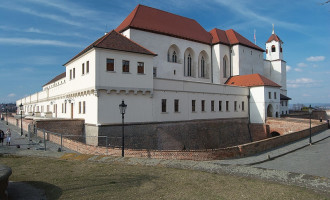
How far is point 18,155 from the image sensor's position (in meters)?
10.9

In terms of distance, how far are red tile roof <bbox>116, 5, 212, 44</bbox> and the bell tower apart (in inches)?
824

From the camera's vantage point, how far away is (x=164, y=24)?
3431 centimetres

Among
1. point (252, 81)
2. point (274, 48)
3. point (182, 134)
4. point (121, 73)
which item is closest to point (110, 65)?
point (121, 73)

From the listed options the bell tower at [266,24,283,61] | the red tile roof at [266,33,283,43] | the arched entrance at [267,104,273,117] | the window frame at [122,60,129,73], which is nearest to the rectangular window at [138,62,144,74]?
the window frame at [122,60,129,73]

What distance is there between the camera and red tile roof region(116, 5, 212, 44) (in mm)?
31094

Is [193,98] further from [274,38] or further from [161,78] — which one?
[274,38]

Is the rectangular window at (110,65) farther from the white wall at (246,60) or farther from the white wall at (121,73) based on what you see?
the white wall at (246,60)

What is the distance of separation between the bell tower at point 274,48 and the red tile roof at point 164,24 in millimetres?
20921

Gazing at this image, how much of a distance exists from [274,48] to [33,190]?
190ft

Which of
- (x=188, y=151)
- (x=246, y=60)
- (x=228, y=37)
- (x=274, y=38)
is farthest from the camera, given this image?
(x=274, y=38)

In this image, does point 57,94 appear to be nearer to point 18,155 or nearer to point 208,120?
point 208,120

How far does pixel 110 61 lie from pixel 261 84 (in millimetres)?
24322

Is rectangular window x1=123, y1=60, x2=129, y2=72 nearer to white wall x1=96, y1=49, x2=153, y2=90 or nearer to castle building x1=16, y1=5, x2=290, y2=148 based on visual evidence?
castle building x1=16, y1=5, x2=290, y2=148

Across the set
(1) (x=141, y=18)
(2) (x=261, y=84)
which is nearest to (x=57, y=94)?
(1) (x=141, y=18)
